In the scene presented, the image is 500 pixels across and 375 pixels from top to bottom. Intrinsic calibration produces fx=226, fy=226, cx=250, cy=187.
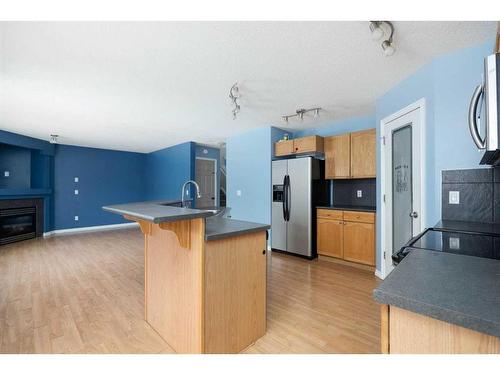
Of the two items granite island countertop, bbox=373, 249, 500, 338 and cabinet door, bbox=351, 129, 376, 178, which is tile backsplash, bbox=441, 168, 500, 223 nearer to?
granite island countertop, bbox=373, 249, 500, 338

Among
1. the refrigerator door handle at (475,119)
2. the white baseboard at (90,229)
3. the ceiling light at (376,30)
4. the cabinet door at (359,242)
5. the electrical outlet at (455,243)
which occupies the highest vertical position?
the ceiling light at (376,30)

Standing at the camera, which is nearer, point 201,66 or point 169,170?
point 201,66

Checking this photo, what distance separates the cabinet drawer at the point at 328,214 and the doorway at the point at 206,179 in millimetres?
3571

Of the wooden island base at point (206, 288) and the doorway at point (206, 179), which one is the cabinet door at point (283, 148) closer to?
the wooden island base at point (206, 288)

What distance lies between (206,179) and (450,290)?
619 cm

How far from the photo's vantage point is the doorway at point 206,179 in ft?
20.6

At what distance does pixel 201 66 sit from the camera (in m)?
2.12

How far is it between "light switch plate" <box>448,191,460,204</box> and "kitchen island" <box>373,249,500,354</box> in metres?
1.39

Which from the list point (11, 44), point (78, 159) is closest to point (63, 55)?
point (11, 44)

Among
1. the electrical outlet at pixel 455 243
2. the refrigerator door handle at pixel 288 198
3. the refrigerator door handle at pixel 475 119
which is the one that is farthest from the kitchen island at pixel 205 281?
the refrigerator door handle at pixel 288 198

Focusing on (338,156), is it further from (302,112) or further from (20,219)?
(20,219)

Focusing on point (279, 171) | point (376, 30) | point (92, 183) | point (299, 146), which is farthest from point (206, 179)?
point (376, 30)

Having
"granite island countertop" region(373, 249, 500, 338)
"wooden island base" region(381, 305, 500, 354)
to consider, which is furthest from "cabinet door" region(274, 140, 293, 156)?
"wooden island base" region(381, 305, 500, 354)

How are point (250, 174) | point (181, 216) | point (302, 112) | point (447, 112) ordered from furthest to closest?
point (250, 174) < point (302, 112) < point (447, 112) < point (181, 216)
